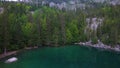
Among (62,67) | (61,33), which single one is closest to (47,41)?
(61,33)

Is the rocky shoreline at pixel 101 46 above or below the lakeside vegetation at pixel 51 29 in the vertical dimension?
below

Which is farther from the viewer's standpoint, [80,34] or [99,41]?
[80,34]

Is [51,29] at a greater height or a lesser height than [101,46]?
greater

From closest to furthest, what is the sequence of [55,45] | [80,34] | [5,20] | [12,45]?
[5,20]
[12,45]
[55,45]
[80,34]

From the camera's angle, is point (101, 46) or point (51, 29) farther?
point (51, 29)

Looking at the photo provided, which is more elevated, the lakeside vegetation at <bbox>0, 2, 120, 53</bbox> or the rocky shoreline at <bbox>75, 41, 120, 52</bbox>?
the lakeside vegetation at <bbox>0, 2, 120, 53</bbox>

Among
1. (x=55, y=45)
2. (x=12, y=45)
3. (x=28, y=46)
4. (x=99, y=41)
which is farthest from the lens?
(x=99, y=41)

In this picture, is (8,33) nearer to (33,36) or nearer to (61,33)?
(33,36)

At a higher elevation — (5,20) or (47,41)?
(5,20)
